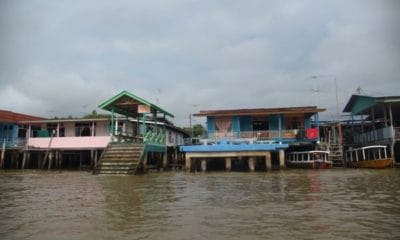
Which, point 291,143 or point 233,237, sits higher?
point 291,143

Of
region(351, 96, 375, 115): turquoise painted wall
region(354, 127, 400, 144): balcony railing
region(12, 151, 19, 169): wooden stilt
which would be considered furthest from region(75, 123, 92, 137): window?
region(354, 127, 400, 144): balcony railing

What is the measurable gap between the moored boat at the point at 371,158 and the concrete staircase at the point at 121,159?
14880 mm

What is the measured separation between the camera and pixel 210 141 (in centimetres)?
2608

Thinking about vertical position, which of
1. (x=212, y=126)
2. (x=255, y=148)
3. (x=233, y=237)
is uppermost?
(x=212, y=126)

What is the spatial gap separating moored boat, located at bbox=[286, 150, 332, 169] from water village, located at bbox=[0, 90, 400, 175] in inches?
2.6

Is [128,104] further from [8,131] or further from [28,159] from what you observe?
[8,131]

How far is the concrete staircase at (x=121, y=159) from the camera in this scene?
68.1ft

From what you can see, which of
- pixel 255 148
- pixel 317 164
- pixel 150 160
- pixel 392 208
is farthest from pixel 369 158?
pixel 392 208

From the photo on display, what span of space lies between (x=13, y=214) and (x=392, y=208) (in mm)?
8710

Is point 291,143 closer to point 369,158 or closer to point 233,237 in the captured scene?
point 369,158

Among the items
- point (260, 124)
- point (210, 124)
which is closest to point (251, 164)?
point (210, 124)

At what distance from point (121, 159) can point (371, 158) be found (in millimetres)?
16678

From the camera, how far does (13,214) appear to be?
29.0 feet

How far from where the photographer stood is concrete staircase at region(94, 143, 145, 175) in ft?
68.1
